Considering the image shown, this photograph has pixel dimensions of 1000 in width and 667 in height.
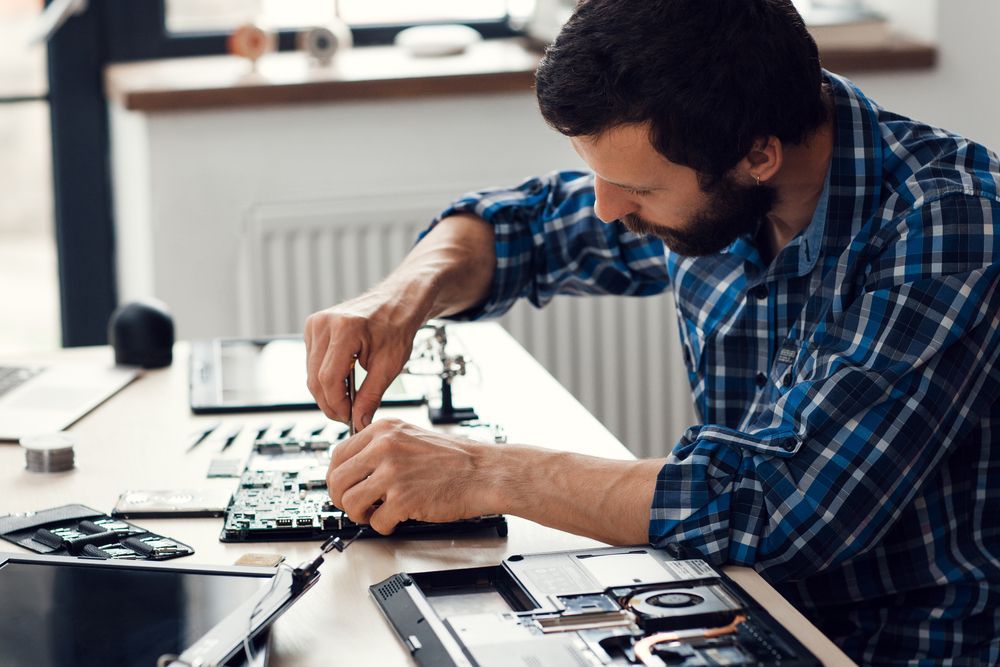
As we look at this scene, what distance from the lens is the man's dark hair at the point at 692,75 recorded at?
1.19m

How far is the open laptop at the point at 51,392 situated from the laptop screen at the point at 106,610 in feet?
1.56

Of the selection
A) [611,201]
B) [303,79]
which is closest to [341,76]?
[303,79]

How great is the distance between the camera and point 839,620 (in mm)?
1237

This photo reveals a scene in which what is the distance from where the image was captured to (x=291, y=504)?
1164mm

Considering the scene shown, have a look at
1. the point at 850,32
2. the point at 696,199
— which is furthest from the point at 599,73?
the point at 850,32

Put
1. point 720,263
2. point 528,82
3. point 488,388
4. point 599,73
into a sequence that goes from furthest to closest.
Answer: point 528,82 → point 488,388 → point 720,263 → point 599,73

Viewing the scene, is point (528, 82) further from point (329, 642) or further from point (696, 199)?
point (329, 642)

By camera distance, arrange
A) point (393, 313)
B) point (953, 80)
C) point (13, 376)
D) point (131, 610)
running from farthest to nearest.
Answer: point (953, 80), point (13, 376), point (393, 313), point (131, 610)

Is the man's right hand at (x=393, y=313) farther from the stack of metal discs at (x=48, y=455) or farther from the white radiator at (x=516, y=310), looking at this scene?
the white radiator at (x=516, y=310)

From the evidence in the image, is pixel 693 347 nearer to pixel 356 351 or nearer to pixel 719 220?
pixel 719 220

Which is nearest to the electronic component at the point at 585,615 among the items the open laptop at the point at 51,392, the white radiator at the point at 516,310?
the open laptop at the point at 51,392

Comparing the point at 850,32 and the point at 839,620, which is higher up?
the point at 850,32

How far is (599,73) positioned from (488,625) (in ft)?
1.81

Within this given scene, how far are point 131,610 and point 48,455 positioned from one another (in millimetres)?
438
